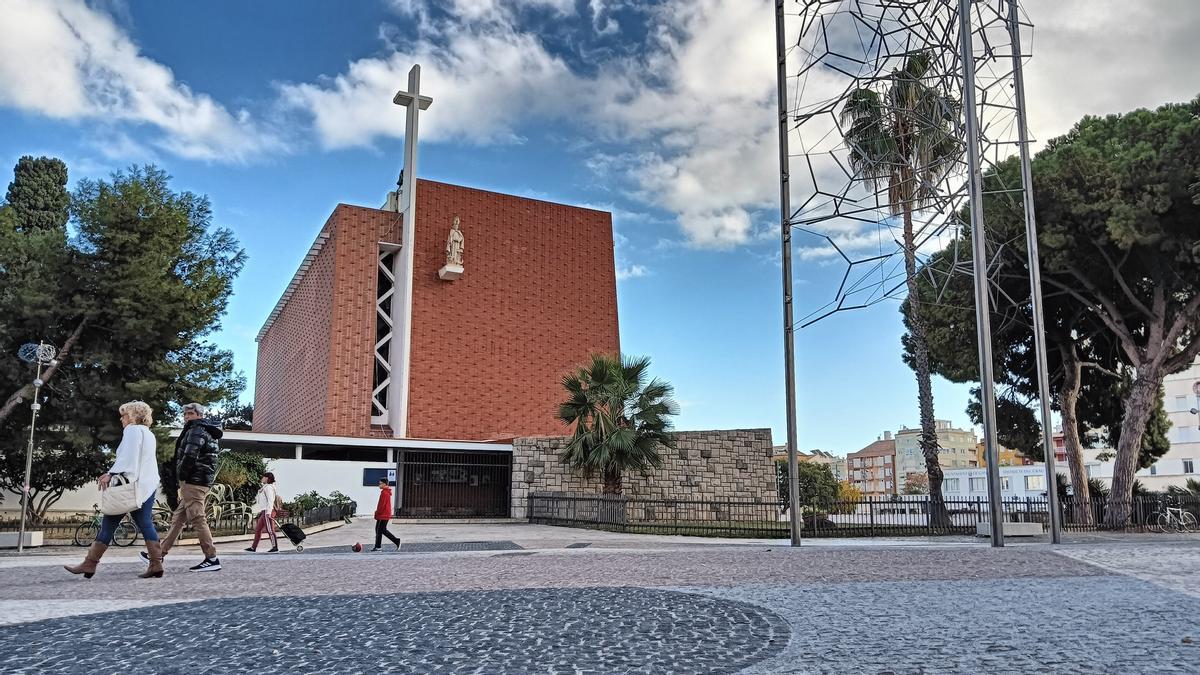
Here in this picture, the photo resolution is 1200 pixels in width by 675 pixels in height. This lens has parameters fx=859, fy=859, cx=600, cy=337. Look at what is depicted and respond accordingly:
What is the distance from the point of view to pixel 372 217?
37500 mm

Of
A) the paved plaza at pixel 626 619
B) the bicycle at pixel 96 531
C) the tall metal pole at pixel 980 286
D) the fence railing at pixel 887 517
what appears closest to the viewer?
the paved plaza at pixel 626 619

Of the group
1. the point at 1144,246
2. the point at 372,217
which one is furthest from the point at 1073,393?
the point at 372,217

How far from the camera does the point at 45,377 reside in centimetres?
1836

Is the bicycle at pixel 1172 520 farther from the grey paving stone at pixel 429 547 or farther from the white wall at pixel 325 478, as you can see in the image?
the white wall at pixel 325 478

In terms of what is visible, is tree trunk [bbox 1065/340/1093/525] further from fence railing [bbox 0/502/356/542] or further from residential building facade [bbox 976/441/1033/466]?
fence railing [bbox 0/502/356/542]

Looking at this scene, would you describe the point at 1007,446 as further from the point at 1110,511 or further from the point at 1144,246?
the point at 1144,246

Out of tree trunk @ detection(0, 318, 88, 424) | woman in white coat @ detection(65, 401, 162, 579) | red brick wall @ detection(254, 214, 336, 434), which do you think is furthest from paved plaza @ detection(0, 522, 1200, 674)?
red brick wall @ detection(254, 214, 336, 434)

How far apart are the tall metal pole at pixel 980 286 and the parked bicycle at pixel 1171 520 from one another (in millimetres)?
11945

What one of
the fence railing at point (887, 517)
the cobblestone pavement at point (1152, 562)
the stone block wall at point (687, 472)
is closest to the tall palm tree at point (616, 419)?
the fence railing at point (887, 517)

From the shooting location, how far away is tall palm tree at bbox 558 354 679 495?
22.9m

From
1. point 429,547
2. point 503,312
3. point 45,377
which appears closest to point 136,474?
point 429,547

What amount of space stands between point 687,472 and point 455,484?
9861mm

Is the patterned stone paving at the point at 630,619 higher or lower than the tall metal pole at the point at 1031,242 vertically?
lower

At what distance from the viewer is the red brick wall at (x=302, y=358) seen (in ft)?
122
